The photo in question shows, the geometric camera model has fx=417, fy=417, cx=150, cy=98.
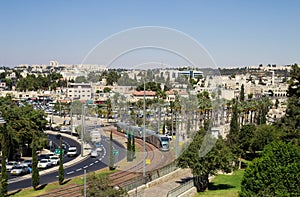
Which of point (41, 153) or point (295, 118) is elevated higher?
point (295, 118)

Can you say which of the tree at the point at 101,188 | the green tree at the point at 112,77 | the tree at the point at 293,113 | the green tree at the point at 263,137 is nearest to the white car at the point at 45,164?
the tree at the point at 101,188

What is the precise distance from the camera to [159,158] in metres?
10.5

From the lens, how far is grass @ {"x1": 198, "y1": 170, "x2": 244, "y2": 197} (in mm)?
15820

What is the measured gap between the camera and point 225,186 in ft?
58.1

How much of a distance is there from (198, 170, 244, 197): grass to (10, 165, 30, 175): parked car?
8086 mm

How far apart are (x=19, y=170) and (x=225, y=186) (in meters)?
9.05

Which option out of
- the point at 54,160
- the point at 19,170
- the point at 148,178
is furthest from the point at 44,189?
the point at 54,160

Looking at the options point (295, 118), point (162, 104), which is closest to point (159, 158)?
point (162, 104)

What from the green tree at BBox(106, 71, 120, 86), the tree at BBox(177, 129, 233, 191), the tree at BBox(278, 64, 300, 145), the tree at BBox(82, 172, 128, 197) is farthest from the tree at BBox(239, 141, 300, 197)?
the tree at BBox(278, 64, 300, 145)

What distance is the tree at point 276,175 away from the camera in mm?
12852

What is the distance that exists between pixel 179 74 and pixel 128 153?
1.86 meters

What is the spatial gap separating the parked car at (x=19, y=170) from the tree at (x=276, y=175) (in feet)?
32.9

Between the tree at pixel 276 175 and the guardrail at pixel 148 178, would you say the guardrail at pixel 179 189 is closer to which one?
the guardrail at pixel 148 178

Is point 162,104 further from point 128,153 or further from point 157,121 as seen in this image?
point 128,153
